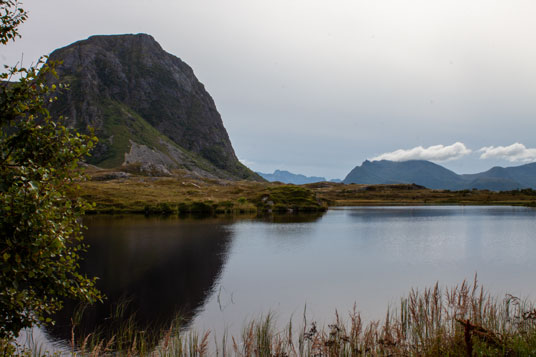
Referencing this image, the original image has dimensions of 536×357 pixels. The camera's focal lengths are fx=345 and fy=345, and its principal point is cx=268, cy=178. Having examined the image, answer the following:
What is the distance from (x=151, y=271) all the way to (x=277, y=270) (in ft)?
42.6

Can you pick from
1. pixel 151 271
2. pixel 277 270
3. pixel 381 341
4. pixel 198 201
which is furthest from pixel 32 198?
pixel 198 201

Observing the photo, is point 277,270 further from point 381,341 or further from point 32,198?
point 32,198

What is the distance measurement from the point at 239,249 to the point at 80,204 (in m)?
39.0

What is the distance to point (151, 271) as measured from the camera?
3503 cm

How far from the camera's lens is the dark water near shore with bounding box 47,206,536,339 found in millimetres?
24531

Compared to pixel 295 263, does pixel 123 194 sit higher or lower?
higher

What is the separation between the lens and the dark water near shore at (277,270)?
24531 mm

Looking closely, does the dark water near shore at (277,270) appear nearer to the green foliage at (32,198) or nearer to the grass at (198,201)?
the green foliage at (32,198)

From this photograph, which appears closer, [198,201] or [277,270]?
[277,270]

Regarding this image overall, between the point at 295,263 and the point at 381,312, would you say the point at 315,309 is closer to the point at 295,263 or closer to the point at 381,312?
the point at 381,312

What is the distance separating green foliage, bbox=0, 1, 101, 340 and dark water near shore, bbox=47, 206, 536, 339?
12.9m

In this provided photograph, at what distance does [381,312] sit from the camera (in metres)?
24.0

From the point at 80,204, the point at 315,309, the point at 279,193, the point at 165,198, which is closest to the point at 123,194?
the point at 165,198

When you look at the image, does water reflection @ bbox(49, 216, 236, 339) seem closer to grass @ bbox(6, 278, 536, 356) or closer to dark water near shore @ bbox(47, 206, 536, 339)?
dark water near shore @ bbox(47, 206, 536, 339)
